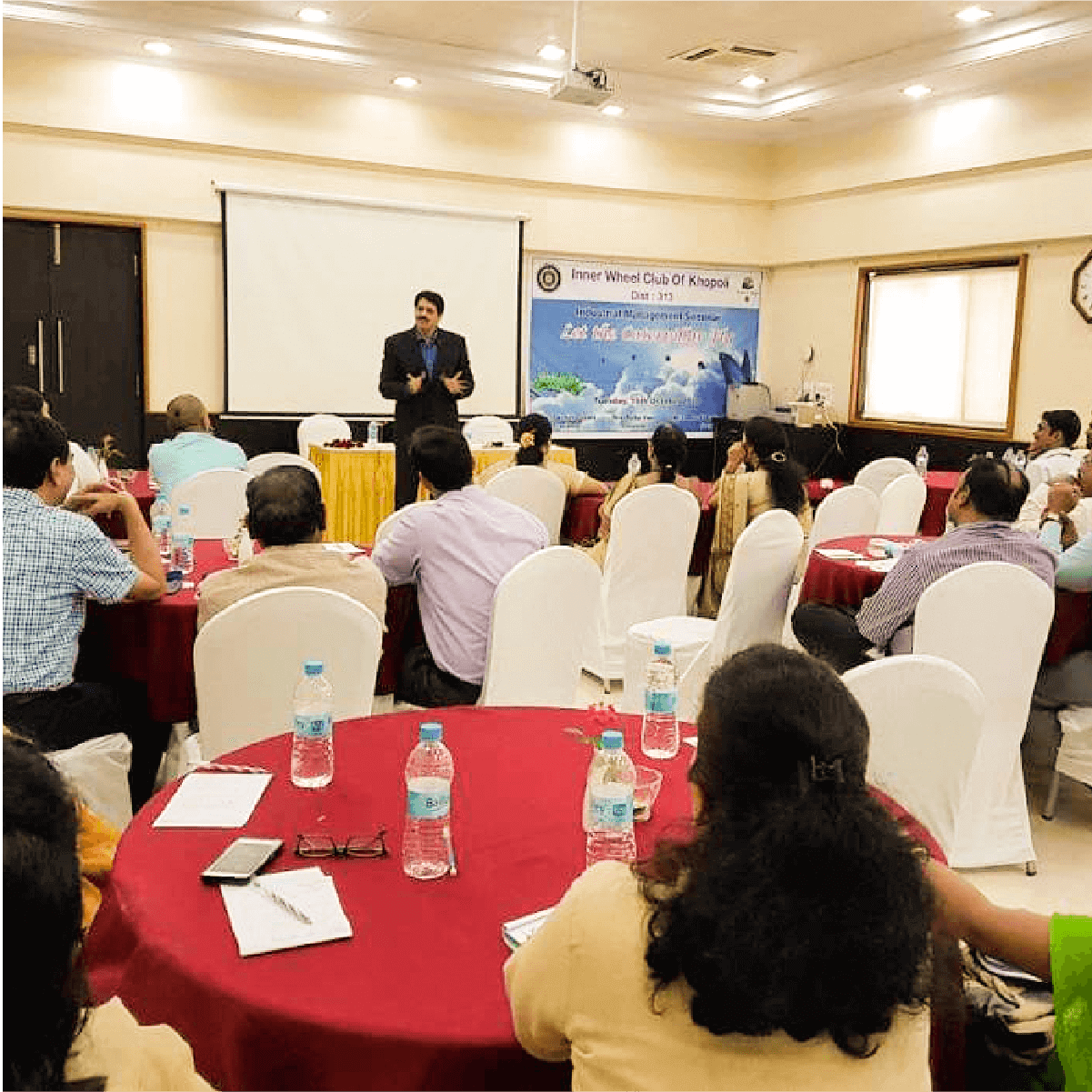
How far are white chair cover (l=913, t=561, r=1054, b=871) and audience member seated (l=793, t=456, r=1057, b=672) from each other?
0.29 m

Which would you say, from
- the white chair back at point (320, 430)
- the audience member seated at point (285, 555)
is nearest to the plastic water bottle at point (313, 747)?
Result: the audience member seated at point (285, 555)

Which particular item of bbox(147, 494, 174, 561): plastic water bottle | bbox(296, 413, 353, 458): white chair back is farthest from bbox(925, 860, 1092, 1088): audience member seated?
bbox(296, 413, 353, 458): white chair back

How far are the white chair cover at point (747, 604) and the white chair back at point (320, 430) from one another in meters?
4.79

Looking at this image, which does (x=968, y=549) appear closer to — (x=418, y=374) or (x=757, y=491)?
(x=757, y=491)

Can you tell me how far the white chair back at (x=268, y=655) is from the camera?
2.83 metres

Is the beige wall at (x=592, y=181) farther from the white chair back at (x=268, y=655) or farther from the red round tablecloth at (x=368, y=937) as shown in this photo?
the red round tablecloth at (x=368, y=937)

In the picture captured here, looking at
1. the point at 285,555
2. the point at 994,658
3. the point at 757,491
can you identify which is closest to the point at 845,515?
the point at 757,491

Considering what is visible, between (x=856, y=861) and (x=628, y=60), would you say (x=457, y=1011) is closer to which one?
(x=856, y=861)

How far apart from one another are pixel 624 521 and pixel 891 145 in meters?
5.64

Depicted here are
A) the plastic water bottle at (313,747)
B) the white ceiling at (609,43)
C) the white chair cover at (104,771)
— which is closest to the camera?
the plastic water bottle at (313,747)

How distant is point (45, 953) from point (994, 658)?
321 centimetres

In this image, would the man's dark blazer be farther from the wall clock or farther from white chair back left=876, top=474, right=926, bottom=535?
the wall clock

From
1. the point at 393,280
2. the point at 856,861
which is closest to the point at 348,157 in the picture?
the point at 393,280

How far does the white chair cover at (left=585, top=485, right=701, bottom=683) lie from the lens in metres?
5.50
